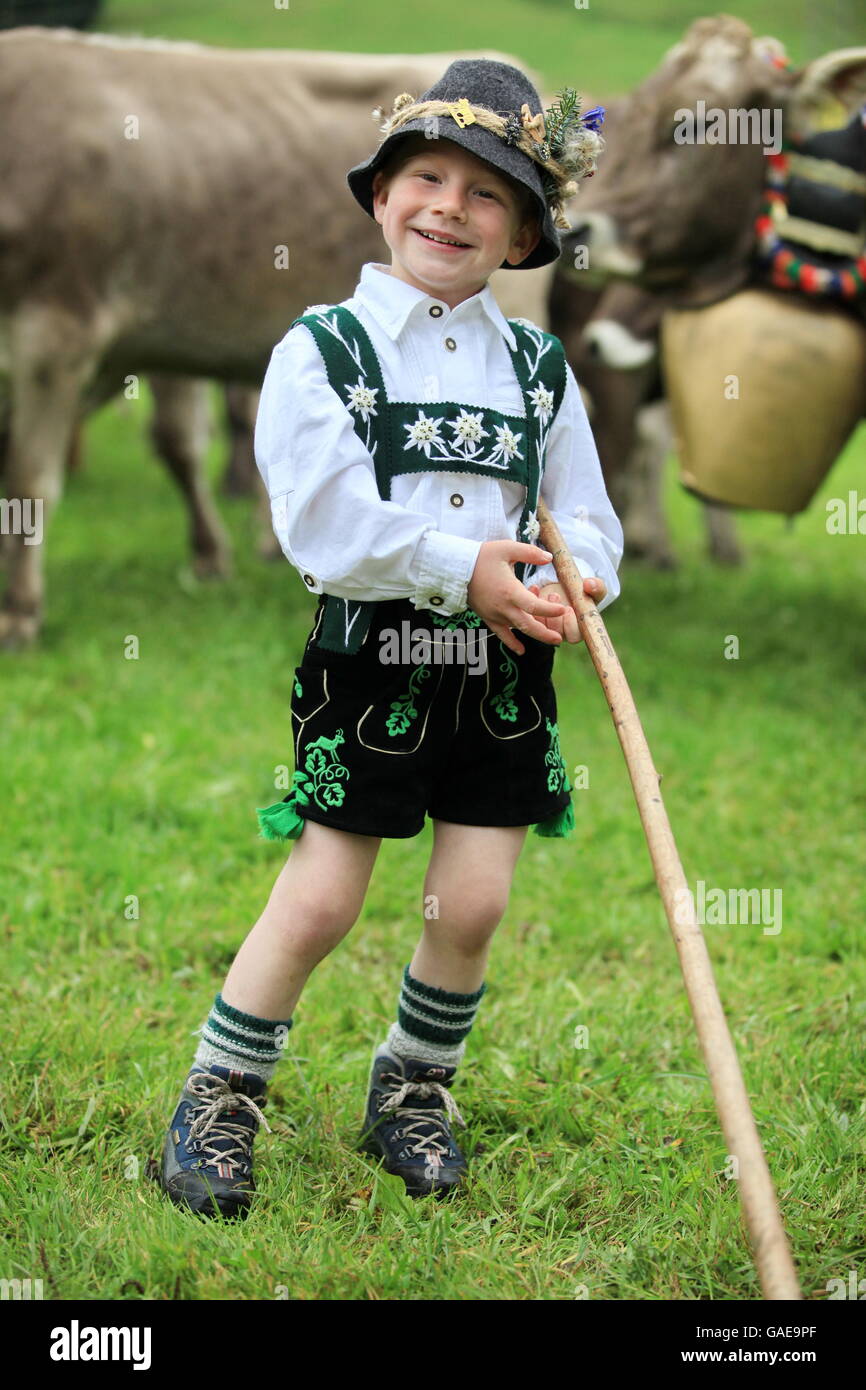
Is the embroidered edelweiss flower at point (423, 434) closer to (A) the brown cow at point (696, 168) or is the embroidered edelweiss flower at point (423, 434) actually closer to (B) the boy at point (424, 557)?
(B) the boy at point (424, 557)

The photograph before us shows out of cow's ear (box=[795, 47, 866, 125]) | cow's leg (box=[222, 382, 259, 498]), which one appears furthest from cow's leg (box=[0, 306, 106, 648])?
cow's leg (box=[222, 382, 259, 498])

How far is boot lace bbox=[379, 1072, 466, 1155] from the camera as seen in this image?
2.43 meters

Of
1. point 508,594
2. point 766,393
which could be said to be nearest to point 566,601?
point 508,594

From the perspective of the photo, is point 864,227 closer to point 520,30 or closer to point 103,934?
point 103,934

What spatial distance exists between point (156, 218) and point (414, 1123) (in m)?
3.74

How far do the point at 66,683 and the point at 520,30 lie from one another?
1655cm

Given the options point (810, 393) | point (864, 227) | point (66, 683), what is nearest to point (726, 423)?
point (810, 393)

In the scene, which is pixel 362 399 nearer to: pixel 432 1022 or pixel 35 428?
pixel 432 1022

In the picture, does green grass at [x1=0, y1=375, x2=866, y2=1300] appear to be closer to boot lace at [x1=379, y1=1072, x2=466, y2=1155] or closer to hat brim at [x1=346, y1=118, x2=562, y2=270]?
boot lace at [x1=379, y1=1072, x2=466, y2=1155]

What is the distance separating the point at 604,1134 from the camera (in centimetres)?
256

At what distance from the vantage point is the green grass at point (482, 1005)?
2189 millimetres

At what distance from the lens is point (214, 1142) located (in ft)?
7.58

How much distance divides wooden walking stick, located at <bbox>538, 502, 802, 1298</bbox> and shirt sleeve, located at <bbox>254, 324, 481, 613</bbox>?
0.21 metres

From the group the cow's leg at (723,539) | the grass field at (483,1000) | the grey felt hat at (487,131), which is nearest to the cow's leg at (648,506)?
the cow's leg at (723,539)
